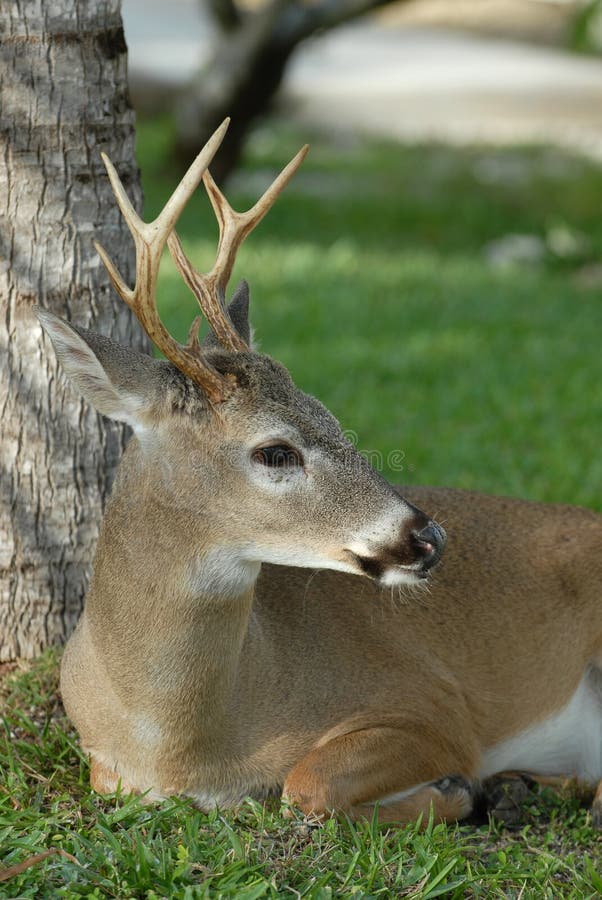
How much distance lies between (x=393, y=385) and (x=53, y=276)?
4.09 m

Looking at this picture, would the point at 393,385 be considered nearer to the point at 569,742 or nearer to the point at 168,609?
the point at 569,742

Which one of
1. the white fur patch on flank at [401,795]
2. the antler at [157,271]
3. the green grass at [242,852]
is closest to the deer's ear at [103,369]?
the antler at [157,271]

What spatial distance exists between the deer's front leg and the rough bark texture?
1.20 metres

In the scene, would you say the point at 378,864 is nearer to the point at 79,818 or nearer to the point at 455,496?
the point at 79,818

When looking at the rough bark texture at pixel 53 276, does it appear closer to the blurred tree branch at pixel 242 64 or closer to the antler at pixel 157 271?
the antler at pixel 157 271

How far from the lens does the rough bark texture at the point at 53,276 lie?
4.31 meters

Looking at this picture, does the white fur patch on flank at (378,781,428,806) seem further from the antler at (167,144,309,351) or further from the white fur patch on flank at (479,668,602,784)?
the antler at (167,144,309,351)

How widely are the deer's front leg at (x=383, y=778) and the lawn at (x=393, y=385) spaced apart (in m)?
0.07

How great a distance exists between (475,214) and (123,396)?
9497 mm

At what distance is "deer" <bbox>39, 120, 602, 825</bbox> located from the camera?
3.58 m

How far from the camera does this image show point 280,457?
3615 mm

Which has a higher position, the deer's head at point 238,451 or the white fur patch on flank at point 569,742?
the deer's head at point 238,451

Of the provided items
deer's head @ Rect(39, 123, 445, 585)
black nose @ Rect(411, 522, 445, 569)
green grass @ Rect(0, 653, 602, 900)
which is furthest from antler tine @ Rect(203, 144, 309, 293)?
green grass @ Rect(0, 653, 602, 900)

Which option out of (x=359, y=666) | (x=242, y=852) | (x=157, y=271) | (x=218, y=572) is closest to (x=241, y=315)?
(x=157, y=271)
